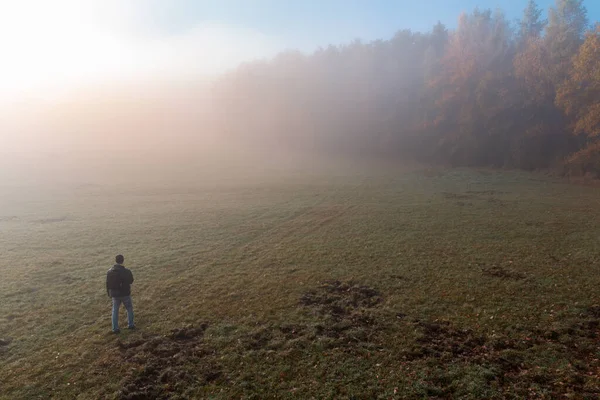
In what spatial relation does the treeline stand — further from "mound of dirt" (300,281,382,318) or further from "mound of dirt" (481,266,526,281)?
"mound of dirt" (300,281,382,318)

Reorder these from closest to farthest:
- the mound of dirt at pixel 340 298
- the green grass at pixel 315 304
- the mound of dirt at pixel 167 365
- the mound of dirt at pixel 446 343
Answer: the mound of dirt at pixel 167 365 → the green grass at pixel 315 304 → the mound of dirt at pixel 446 343 → the mound of dirt at pixel 340 298

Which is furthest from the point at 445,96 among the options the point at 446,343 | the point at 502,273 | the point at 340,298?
the point at 446,343

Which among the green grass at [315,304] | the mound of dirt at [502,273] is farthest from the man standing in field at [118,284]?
the mound of dirt at [502,273]

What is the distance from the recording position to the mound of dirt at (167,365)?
11586 millimetres

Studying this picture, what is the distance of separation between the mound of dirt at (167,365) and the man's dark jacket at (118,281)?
6.06 ft

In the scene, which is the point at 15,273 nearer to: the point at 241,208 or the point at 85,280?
the point at 85,280

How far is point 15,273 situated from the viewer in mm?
Answer: 23422

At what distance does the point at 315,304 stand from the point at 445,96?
235ft

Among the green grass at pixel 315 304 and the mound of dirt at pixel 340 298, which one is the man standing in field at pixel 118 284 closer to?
the green grass at pixel 315 304

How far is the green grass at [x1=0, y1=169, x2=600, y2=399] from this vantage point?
1175cm

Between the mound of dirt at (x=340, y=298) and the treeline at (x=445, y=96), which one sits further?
the treeline at (x=445, y=96)

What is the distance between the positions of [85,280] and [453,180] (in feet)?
160

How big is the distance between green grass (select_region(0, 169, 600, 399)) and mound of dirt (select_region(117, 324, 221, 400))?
60mm

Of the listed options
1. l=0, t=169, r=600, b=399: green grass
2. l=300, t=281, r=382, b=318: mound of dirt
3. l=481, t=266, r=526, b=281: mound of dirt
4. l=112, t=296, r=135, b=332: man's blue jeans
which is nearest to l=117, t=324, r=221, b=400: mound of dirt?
l=0, t=169, r=600, b=399: green grass
